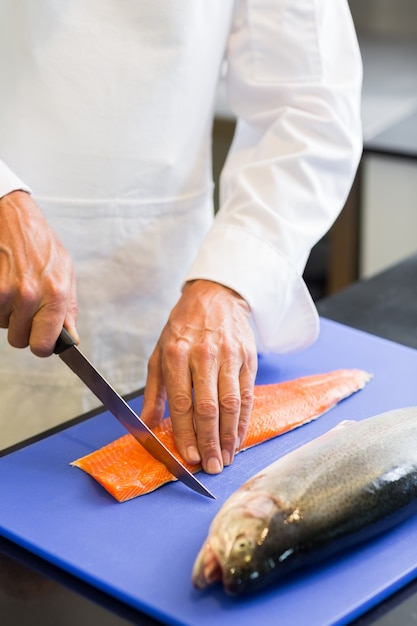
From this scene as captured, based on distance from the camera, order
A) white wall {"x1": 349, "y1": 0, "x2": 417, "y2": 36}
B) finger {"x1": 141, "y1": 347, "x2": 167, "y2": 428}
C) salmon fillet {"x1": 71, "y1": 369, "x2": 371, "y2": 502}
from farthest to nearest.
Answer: white wall {"x1": 349, "y1": 0, "x2": 417, "y2": 36}, finger {"x1": 141, "y1": 347, "x2": 167, "y2": 428}, salmon fillet {"x1": 71, "y1": 369, "x2": 371, "y2": 502}

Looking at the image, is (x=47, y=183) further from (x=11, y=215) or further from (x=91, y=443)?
(x=91, y=443)

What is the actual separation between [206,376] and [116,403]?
11cm

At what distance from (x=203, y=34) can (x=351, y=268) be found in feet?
4.36

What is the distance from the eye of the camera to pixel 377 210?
2.58m

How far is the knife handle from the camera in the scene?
1134 mm

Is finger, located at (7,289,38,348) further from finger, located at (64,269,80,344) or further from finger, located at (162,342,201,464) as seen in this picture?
finger, located at (162,342,201,464)

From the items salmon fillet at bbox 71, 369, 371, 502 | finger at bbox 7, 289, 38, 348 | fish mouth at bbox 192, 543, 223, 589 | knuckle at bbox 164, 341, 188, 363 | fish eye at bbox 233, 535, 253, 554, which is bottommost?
salmon fillet at bbox 71, 369, 371, 502

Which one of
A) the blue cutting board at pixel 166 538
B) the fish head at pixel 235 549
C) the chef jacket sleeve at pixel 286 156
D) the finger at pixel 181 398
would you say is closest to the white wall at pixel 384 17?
the chef jacket sleeve at pixel 286 156

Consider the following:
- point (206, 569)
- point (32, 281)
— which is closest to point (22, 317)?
point (32, 281)

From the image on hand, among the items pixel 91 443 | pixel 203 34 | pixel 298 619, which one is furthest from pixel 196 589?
pixel 203 34

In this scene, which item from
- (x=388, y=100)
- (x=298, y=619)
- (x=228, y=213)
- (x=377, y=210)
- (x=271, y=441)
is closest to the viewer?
(x=298, y=619)

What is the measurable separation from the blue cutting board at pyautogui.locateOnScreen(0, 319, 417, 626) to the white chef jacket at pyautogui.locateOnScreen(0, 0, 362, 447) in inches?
9.3

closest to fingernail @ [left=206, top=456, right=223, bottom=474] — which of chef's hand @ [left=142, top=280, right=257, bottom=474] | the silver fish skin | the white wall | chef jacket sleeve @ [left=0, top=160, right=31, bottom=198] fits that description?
chef's hand @ [left=142, top=280, right=257, bottom=474]

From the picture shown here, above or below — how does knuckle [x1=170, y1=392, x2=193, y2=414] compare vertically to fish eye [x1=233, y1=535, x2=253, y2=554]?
below
